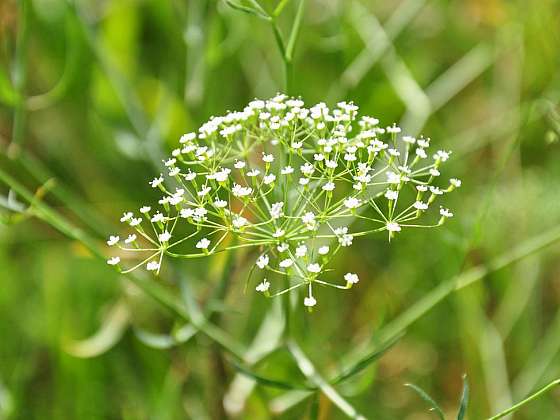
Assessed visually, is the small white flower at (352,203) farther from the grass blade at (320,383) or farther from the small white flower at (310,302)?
the grass blade at (320,383)

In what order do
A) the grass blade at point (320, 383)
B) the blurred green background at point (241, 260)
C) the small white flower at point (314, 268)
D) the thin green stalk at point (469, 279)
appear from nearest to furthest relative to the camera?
the small white flower at point (314, 268) → the grass blade at point (320, 383) → the thin green stalk at point (469, 279) → the blurred green background at point (241, 260)

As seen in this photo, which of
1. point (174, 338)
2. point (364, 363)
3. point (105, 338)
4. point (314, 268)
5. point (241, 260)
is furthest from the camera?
point (105, 338)

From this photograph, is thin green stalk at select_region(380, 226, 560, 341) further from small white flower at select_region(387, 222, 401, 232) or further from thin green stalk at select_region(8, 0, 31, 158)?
thin green stalk at select_region(8, 0, 31, 158)

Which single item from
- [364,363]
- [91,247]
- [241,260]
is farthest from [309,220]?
[241,260]

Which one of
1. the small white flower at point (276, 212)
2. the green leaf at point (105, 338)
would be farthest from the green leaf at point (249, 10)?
the green leaf at point (105, 338)

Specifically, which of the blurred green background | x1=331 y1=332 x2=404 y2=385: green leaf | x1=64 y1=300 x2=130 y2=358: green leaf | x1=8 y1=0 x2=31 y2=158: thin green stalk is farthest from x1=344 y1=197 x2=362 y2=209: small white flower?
x1=64 y1=300 x2=130 y2=358: green leaf

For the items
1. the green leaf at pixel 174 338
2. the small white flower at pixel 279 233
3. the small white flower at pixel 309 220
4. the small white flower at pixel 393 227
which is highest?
the green leaf at pixel 174 338

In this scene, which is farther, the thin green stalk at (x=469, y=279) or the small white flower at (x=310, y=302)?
the thin green stalk at (x=469, y=279)

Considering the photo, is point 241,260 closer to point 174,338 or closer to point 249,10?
point 174,338

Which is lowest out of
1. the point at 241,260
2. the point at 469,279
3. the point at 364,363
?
the point at 364,363
